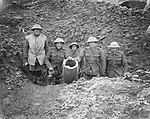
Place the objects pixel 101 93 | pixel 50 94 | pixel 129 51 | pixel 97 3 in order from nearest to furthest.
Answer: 1. pixel 101 93
2. pixel 50 94
3. pixel 129 51
4. pixel 97 3

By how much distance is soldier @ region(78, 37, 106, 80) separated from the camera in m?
7.16

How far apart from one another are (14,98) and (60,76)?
6.06 ft

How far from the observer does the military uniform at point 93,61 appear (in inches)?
282

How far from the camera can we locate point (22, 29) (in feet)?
36.5

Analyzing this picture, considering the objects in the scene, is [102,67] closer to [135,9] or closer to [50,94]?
[50,94]

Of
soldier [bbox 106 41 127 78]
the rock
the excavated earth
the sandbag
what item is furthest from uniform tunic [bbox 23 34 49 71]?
soldier [bbox 106 41 127 78]

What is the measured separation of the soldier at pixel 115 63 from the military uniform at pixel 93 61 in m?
0.24

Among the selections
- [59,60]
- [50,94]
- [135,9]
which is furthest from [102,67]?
[135,9]

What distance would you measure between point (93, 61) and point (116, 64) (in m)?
0.66

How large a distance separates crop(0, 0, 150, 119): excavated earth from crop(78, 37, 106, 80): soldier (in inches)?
35.9

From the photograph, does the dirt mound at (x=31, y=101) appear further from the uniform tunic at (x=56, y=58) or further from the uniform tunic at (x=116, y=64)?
the uniform tunic at (x=116, y=64)

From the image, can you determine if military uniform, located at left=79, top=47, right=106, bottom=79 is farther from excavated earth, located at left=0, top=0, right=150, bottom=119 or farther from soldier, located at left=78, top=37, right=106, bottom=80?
excavated earth, located at left=0, top=0, right=150, bottom=119

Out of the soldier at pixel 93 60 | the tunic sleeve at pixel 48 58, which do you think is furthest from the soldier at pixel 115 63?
the tunic sleeve at pixel 48 58

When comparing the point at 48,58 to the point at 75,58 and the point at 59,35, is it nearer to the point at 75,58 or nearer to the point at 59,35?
the point at 75,58
